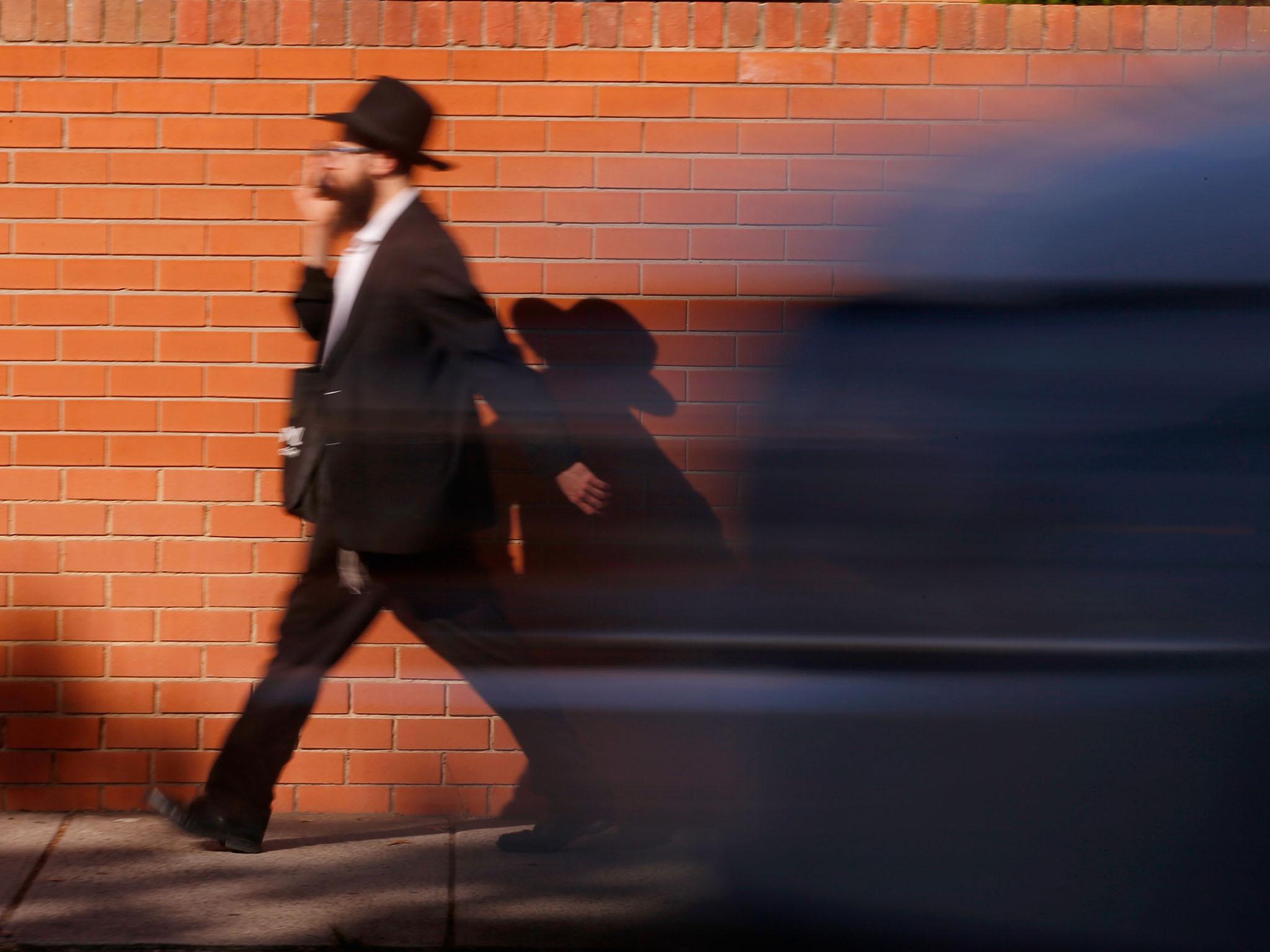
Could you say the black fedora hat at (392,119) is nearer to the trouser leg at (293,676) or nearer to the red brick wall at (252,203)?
the red brick wall at (252,203)

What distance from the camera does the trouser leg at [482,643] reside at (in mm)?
3055

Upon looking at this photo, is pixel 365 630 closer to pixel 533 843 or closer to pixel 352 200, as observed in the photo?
pixel 533 843

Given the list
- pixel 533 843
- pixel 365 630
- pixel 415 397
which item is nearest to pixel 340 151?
pixel 415 397

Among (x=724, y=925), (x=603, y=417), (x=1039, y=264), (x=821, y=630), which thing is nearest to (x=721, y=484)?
(x=821, y=630)

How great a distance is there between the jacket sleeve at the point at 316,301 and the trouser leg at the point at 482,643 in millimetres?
543

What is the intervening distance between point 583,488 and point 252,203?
129 centimetres

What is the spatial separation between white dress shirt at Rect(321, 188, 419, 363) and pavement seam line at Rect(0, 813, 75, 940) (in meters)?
1.41

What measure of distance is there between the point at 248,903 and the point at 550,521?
3.78ft

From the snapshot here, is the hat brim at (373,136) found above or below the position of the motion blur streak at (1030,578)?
above

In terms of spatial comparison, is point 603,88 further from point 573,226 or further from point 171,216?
point 171,216

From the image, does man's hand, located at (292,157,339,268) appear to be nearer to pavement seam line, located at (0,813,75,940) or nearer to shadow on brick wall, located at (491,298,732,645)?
shadow on brick wall, located at (491,298,732,645)

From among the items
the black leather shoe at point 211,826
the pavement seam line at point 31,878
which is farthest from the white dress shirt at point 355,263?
the pavement seam line at point 31,878

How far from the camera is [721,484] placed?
7.46ft

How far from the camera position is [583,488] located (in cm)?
281
